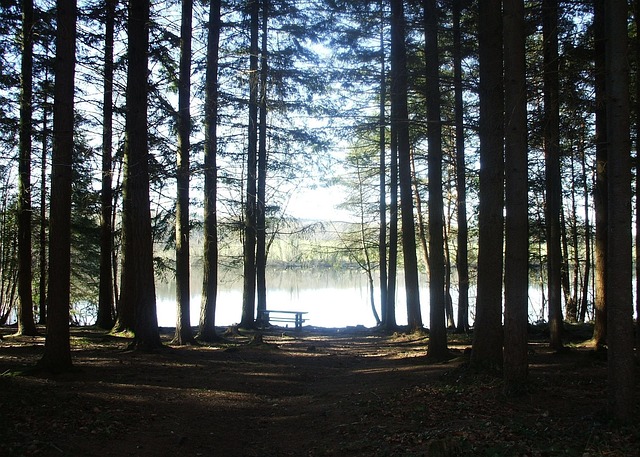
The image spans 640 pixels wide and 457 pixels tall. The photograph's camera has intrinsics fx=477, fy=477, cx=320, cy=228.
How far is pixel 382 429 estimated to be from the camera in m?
6.15

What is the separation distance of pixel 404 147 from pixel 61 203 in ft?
30.1

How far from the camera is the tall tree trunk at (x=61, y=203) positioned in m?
8.12

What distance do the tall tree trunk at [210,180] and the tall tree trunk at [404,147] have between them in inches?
195

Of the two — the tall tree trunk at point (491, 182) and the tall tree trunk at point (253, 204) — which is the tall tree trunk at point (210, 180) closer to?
the tall tree trunk at point (253, 204)

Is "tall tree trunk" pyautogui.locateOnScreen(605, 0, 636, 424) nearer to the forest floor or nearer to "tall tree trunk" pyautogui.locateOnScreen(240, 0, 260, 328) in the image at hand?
the forest floor

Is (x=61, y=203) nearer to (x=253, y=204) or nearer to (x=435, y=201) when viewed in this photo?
(x=435, y=201)

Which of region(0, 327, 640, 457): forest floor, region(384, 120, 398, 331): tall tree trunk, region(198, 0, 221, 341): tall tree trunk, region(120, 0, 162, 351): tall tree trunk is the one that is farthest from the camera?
region(384, 120, 398, 331): tall tree trunk

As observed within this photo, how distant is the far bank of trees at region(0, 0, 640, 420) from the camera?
22.1ft

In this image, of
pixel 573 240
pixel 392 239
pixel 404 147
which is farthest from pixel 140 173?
pixel 573 240

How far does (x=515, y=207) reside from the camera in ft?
22.0

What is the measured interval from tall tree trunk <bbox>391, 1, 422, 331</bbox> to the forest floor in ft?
14.6

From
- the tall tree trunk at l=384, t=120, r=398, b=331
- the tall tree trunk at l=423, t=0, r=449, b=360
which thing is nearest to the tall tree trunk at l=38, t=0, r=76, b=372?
the tall tree trunk at l=423, t=0, r=449, b=360

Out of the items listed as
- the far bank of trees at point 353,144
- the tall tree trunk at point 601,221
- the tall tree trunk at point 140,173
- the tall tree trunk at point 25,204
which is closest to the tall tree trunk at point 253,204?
the far bank of trees at point 353,144

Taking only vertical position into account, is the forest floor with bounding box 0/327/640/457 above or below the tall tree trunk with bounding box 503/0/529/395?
below
